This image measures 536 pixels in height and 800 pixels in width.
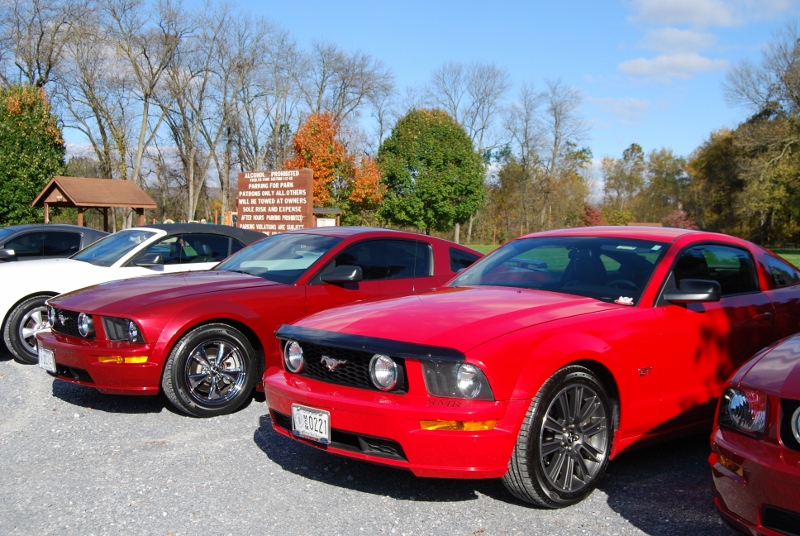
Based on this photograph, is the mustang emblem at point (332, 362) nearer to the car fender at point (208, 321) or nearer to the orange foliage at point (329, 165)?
the car fender at point (208, 321)

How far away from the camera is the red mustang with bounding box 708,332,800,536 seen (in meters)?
2.82

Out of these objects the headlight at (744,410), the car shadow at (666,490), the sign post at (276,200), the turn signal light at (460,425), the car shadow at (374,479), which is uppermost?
the sign post at (276,200)

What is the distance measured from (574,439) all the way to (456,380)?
809mm

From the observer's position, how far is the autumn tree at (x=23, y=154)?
113 feet

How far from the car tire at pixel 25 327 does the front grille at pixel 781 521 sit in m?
7.46

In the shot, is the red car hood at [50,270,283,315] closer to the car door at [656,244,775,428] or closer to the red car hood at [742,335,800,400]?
the car door at [656,244,775,428]

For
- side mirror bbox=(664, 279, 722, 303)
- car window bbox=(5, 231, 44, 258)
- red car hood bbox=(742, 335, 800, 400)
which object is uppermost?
car window bbox=(5, 231, 44, 258)

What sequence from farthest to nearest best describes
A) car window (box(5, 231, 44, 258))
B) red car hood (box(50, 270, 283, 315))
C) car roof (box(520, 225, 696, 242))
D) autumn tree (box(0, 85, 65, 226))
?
autumn tree (box(0, 85, 65, 226)), car window (box(5, 231, 44, 258)), red car hood (box(50, 270, 283, 315)), car roof (box(520, 225, 696, 242))

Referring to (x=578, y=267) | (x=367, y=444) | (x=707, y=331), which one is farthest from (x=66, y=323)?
(x=707, y=331)

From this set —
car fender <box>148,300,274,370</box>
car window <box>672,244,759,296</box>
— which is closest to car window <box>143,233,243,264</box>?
car fender <box>148,300,274,370</box>

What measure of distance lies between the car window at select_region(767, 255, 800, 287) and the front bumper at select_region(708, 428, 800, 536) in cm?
277

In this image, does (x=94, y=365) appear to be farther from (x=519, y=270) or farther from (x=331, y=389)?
(x=519, y=270)

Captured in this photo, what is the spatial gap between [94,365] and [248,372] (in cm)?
116

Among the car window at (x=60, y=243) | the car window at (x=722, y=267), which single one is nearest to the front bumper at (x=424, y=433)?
the car window at (x=722, y=267)
